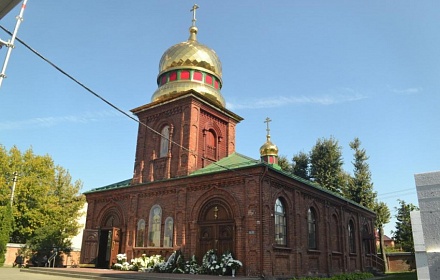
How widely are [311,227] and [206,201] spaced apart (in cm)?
690

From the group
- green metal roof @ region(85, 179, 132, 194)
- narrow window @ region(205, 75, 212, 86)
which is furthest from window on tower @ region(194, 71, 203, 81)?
green metal roof @ region(85, 179, 132, 194)

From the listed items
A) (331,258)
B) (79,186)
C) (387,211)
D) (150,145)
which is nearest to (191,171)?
(150,145)

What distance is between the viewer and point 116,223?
23.0 meters

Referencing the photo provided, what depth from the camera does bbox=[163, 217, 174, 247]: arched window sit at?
19.8 metres

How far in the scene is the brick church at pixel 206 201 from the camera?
685 inches

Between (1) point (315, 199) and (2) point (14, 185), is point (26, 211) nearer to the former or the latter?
(2) point (14, 185)

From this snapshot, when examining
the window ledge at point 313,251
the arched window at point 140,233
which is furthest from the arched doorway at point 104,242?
the window ledge at point 313,251

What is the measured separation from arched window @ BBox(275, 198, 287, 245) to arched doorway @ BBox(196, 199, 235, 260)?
229cm

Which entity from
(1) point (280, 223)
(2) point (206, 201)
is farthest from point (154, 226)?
(1) point (280, 223)

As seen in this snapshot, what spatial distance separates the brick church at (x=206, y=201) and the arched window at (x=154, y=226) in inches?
2.2

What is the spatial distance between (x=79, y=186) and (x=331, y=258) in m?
26.3

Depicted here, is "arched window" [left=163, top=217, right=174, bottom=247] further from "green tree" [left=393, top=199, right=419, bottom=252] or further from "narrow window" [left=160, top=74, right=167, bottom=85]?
"green tree" [left=393, top=199, right=419, bottom=252]

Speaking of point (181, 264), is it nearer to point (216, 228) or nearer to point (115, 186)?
point (216, 228)

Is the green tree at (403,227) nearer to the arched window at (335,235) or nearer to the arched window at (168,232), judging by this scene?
the arched window at (335,235)
